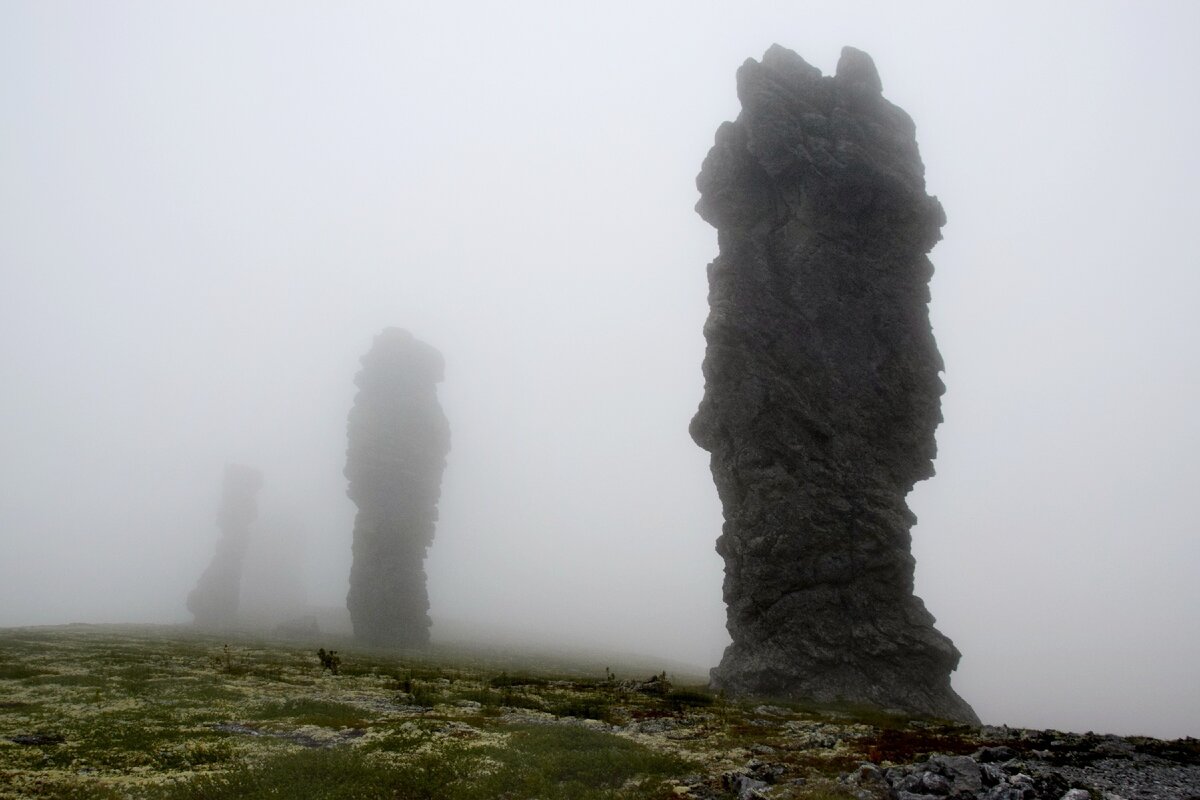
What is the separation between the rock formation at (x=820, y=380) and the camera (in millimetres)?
45312

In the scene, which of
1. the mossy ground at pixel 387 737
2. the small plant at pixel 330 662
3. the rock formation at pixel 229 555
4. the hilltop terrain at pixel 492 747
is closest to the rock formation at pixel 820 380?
the hilltop terrain at pixel 492 747

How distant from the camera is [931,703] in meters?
42.2

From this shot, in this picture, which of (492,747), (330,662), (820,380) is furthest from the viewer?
(820,380)

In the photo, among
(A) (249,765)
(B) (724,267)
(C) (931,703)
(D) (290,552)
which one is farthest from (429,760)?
(D) (290,552)

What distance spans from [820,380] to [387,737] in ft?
128

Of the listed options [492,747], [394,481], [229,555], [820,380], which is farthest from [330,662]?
[229,555]

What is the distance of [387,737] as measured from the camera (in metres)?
23.9

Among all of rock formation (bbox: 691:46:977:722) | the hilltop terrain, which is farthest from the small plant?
rock formation (bbox: 691:46:977:722)

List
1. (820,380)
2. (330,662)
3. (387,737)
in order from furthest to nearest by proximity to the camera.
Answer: (820,380), (330,662), (387,737)

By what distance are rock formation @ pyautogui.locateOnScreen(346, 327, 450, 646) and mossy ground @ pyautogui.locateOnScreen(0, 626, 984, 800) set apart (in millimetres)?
42782

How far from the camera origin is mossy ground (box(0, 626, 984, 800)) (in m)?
18.5

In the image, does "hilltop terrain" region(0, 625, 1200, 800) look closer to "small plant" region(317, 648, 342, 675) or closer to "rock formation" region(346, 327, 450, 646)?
"small plant" region(317, 648, 342, 675)

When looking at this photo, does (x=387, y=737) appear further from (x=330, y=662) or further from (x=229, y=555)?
(x=229, y=555)

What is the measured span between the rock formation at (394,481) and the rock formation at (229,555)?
1738 inches
